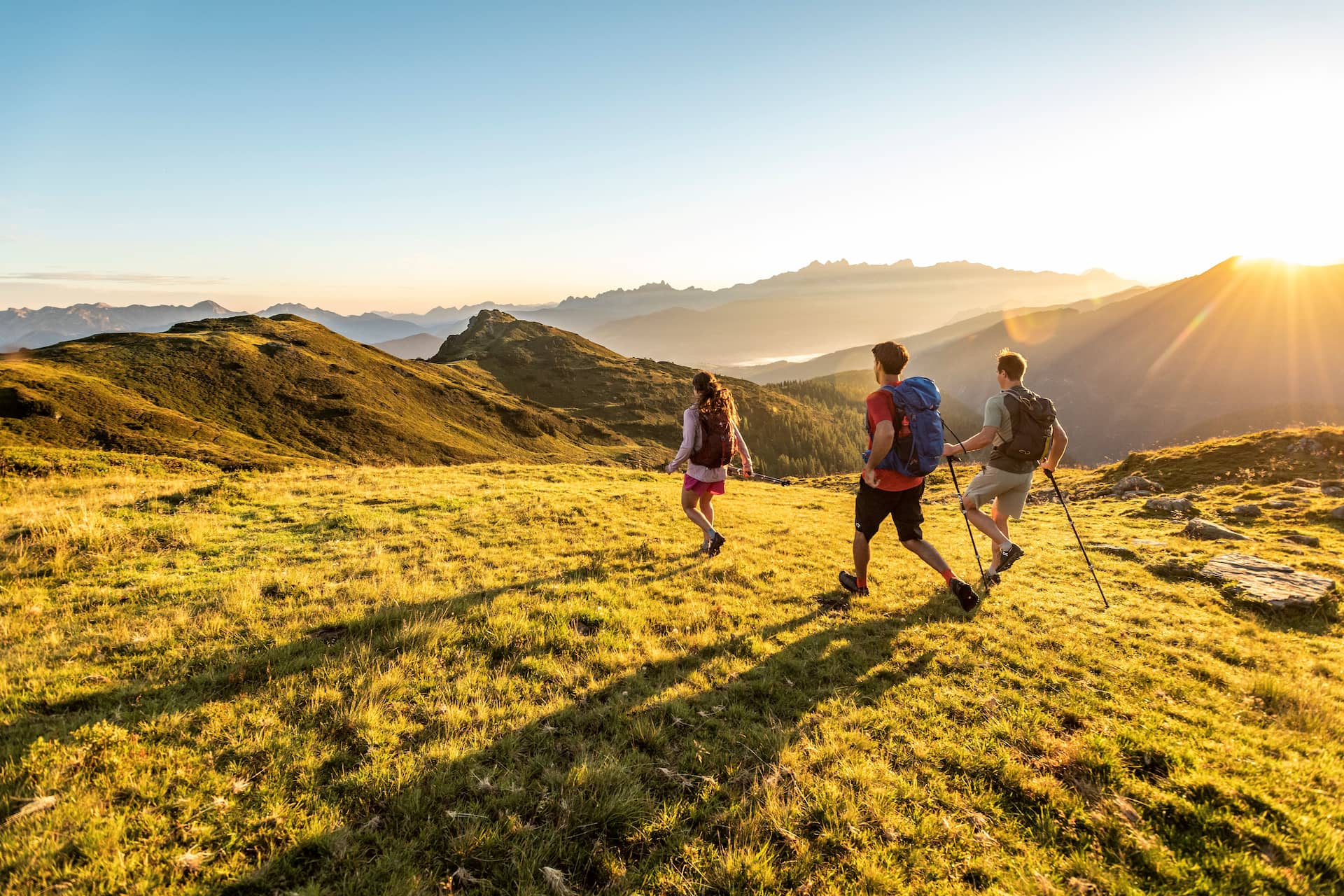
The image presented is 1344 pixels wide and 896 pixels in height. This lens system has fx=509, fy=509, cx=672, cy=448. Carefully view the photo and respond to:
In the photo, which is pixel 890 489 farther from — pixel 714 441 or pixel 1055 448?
pixel 1055 448

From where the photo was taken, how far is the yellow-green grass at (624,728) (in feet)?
12.4

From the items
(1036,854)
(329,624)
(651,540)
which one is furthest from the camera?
(651,540)

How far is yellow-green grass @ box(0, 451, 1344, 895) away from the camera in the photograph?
377 centimetres

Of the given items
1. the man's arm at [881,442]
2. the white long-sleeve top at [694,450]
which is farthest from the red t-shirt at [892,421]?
the white long-sleeve top at [694,450]

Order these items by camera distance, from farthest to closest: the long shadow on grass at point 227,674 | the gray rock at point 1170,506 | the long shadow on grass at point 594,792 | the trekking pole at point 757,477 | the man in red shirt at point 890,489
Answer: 1. the gray rock at point 1170,506
2. the trekking pole at point 757,477
3. the man in red shirt at point 890,489
4. the long shadow on grass at point 227,674
5. the long shadow on grass at point 594,792

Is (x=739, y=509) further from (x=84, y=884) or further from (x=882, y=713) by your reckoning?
(x=84, y=884)

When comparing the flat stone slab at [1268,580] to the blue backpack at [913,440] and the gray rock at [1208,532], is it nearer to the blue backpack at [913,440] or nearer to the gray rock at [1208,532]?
the gray rock at [1208,532]

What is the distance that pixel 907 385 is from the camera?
27.6 ft

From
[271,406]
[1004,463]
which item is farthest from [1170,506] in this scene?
[271,406]

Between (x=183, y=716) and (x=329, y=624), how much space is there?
82.7 inches

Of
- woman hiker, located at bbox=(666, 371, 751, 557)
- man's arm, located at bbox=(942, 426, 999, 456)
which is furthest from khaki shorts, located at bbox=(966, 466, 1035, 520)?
woman hiker, located at bbox=(666, 371, 751, 557)

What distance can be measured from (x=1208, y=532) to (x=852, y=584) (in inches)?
442

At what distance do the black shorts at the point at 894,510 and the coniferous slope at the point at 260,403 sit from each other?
52.5 metres

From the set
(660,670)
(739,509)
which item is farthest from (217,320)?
(660,670)
